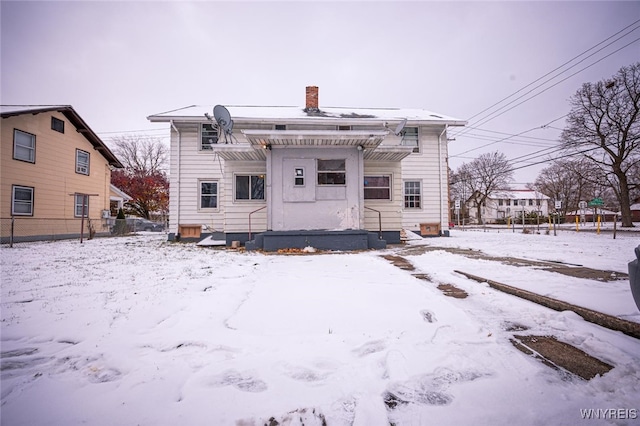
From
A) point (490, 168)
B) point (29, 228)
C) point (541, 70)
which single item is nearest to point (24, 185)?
point (29, 228)

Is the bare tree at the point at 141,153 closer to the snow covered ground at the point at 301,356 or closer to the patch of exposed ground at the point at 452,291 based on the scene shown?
the snow covered ground at the point at 301,356

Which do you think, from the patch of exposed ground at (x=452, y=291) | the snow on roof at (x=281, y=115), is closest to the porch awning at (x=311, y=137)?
the snow on roof at (x=281, y=115)

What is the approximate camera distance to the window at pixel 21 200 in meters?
12.2

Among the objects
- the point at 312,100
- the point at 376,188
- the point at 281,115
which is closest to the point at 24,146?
the point at 281,115

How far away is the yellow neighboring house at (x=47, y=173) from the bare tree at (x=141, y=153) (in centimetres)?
1947

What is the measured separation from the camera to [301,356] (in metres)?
2.01

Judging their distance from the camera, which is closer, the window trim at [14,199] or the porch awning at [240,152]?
the porch awning at [240,152]

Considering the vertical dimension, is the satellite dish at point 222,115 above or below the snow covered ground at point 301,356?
above

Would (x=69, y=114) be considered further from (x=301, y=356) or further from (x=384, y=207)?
(x=301, y=356)

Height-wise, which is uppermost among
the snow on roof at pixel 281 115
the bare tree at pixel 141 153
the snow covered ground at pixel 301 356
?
the bare tree at pixel 141 153

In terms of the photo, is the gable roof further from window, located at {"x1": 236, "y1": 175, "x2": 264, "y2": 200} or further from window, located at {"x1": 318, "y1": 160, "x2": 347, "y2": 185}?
window, located at {"x1": 318, "y1": 160, "x2": 347, "y2": 185}

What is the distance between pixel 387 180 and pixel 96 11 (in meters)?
20.4

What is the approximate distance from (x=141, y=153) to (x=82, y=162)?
73.2ft

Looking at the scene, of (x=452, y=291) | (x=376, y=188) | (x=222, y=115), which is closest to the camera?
(x=452, y=291)
